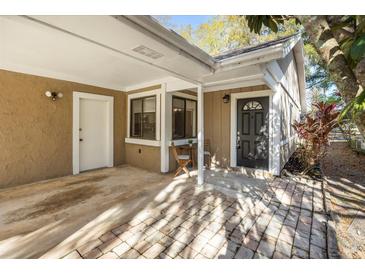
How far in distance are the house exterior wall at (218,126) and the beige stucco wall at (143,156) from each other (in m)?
1.84

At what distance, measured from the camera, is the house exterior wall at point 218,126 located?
5.45m

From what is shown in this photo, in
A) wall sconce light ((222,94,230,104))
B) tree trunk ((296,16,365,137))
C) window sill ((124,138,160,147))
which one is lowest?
window sill ((124,138,160,147))

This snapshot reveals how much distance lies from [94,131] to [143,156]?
1.72 m

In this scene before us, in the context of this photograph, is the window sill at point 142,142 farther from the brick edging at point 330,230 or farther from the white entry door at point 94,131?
the brick edging at point 330,230

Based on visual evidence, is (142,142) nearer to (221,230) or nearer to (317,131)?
(221,230)

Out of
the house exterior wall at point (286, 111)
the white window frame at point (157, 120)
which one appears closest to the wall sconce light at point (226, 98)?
the house exterior wall at point (286, 111)

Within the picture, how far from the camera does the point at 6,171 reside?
12.7 ft

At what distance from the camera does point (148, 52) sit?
2451 millimetres

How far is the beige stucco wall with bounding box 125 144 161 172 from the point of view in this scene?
5.28 m

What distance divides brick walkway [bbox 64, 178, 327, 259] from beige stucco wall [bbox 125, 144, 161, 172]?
1.99 meters

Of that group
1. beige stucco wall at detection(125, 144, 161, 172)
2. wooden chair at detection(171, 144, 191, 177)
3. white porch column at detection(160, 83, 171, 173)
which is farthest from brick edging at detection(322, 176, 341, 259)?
beige stucco wall at detection(125, 144, 161, 172)

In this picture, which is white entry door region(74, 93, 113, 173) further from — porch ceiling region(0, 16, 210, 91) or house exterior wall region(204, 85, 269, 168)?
house exterior wall region(204, 85, 269, 168)
